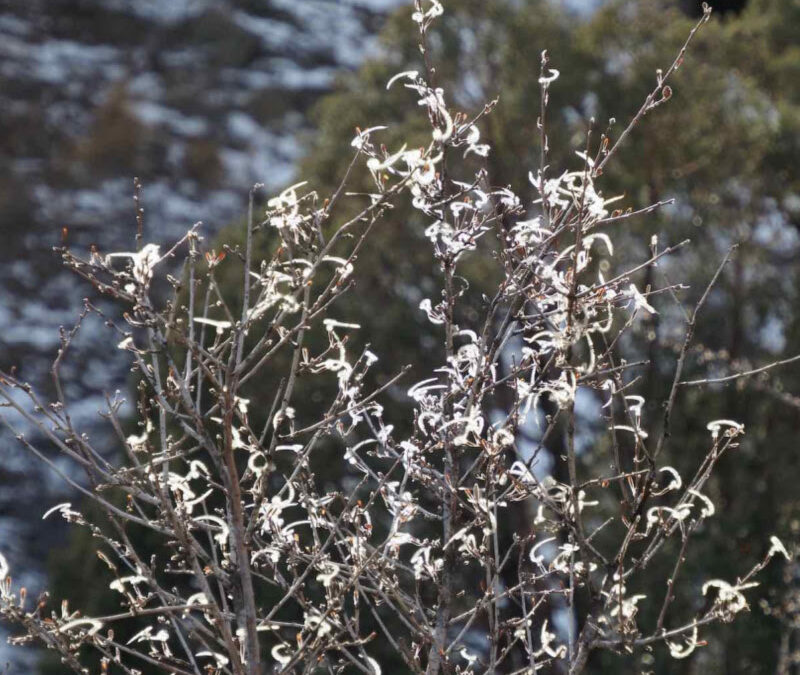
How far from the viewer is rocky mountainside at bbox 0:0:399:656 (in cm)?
1927

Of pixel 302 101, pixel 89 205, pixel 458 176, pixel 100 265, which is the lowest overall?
pixel 89 205

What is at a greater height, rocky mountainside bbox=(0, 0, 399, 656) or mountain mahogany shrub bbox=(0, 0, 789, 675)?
mountain mahogany shrub bbox=(0, 0, 789, 675)

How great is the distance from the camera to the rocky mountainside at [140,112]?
19.3m

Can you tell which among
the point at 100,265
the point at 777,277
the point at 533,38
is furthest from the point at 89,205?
the point at 100,265

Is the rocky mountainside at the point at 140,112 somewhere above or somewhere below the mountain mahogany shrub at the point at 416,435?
below

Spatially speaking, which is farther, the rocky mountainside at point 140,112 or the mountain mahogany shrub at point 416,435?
the rocky mountainside at point 140,112

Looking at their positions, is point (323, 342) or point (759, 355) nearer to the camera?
point (323, 342)

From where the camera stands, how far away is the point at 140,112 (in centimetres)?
2217

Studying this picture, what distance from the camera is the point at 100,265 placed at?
2.23 metres

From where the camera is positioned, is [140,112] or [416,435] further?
[140,112]

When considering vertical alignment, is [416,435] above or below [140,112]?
above

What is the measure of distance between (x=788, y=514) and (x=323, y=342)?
4.28 meters

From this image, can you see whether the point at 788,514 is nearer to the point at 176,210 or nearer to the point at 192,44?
the point at 176,210

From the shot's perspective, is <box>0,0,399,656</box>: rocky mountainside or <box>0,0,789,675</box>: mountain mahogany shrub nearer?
<box>0,0,789,675</box>: mountain mahogany shrub
